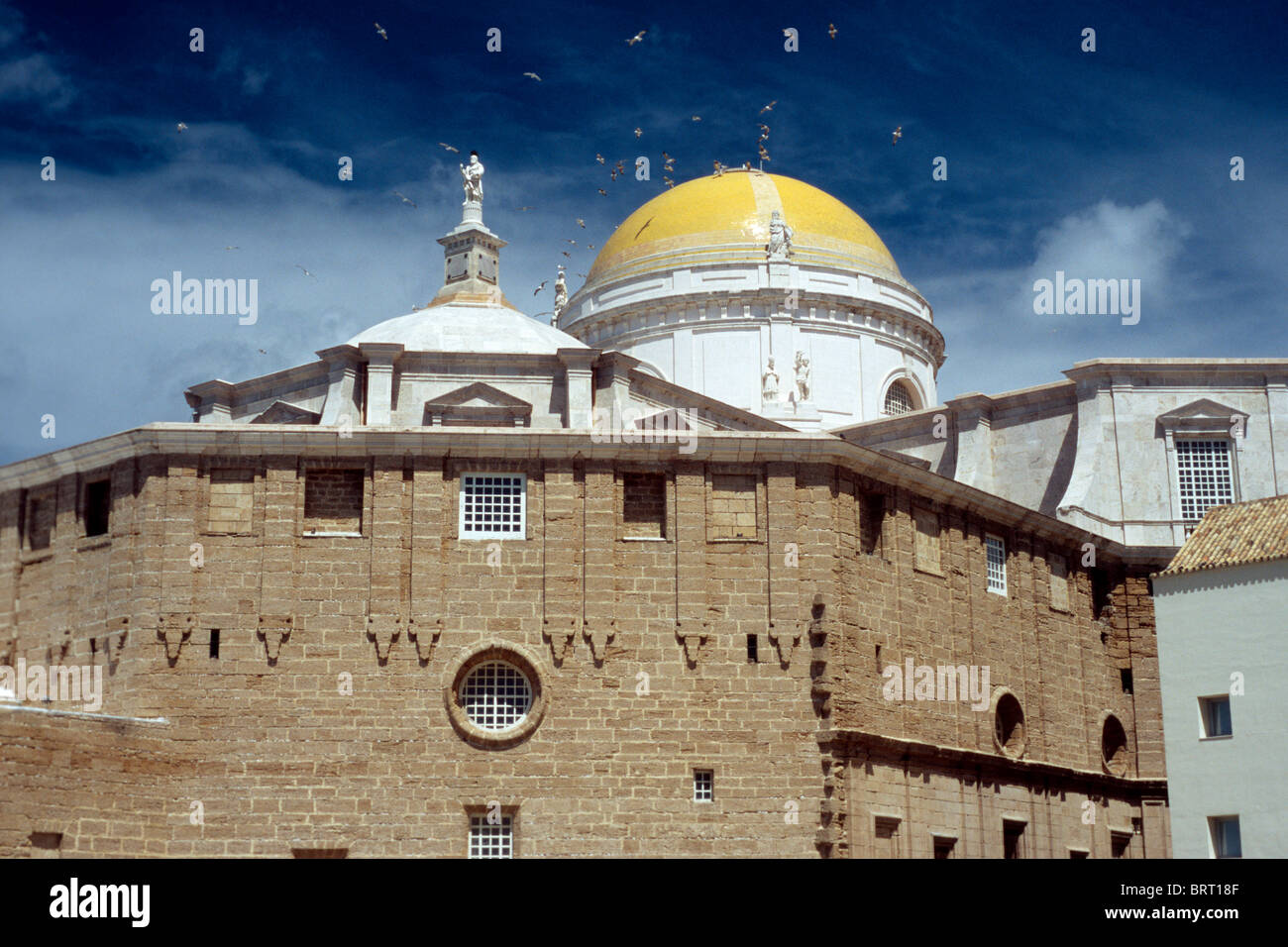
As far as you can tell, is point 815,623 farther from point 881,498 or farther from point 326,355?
point 326,355

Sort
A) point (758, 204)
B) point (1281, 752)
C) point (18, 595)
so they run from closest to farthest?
point (1281, 752), point (18, 595), point (758, 204)

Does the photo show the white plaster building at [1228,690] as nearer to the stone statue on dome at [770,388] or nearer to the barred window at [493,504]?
the barred window at [493,504]

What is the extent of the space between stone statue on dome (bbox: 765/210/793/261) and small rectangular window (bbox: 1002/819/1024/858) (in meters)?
29.0

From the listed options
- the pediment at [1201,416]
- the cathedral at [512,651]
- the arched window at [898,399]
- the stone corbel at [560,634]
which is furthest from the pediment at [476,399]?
the arched window at [898,399]

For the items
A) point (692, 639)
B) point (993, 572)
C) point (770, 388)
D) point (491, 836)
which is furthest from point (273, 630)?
point (770, 388)

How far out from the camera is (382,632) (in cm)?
3488

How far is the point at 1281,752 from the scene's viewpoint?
1361 inches

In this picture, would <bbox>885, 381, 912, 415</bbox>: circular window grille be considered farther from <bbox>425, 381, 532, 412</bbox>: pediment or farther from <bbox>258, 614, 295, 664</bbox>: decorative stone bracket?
<bbox>258, 614, 295, 664</bbox>: decorative stone bracket

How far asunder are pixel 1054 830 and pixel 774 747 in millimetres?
10087

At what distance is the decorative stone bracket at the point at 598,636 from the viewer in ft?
116

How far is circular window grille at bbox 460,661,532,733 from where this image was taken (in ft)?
115

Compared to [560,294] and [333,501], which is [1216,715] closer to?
[333,501]

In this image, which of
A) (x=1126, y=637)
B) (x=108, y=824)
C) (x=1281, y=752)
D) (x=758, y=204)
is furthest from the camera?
(x=758, y=204)
